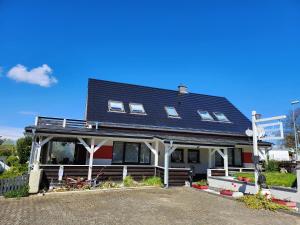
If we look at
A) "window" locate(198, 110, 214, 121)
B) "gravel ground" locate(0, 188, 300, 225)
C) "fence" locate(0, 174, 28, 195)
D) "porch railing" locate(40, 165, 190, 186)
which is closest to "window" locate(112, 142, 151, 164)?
"porch railing" locate(40, 165, 190, 186)

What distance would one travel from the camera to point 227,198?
36.0 feet

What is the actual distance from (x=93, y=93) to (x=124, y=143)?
16.3 ft

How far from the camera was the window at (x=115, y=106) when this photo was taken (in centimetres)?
1725

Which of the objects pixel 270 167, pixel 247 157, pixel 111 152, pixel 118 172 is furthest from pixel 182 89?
pixel 118 172

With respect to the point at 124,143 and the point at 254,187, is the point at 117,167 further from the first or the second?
the point at 254,187

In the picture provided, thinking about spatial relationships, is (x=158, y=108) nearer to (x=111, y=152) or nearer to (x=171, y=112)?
(x=171, y=112)

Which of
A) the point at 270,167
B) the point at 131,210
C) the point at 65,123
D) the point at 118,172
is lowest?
the point at 131,210

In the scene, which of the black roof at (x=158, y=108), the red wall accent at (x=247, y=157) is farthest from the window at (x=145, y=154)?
the red wall accent at (x=247, y=157)

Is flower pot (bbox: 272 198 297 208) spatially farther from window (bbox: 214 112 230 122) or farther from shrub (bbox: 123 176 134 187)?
window (bbox: 214 112 230 122)

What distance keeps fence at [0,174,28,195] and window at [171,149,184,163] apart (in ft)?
31.0

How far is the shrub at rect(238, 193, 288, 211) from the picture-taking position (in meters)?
9.09

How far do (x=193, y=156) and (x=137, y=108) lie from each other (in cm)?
550

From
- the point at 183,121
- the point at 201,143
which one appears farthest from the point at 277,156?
the point at 201,143

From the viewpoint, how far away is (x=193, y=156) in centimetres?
1750
